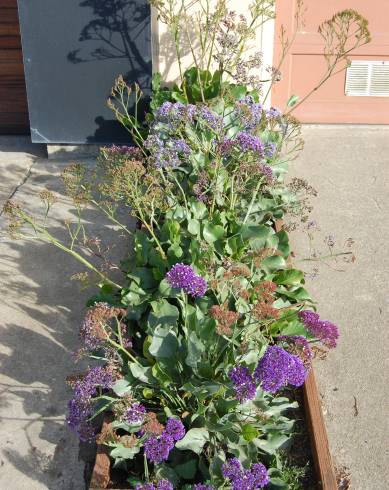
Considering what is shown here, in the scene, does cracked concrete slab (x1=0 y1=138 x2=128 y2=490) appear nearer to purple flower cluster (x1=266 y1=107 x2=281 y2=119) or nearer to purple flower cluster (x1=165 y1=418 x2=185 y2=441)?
purple flower cluster (x1=165 y1=418 x2=185 y2=441)

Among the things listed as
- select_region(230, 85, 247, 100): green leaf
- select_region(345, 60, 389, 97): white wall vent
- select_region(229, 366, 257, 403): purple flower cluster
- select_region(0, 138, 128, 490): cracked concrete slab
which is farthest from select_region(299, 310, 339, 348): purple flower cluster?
select_region(345, 60, 389, 97): white wall vent

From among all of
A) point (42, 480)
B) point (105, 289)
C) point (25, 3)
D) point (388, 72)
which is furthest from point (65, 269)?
point (388, 72)

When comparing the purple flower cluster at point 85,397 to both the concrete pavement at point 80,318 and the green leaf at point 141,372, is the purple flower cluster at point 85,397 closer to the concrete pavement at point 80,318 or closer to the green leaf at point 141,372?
the green leaf at point 141,372

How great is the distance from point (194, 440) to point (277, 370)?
0.48 metres

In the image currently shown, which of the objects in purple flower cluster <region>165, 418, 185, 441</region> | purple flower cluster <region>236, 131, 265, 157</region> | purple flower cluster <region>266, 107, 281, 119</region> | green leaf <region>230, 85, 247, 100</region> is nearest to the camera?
purple flower cluster <region>165, 418, 185, 441</region>

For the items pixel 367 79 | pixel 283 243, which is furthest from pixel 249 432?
pixel 367 79

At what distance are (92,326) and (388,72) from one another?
4.19 metres

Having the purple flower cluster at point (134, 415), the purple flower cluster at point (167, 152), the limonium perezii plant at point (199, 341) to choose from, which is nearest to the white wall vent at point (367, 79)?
the limonium perezii plant at point (199, 341)

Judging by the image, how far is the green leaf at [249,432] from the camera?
2453mm

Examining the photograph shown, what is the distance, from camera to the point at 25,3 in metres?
4.77

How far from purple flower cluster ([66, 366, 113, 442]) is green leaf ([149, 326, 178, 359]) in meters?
0.24

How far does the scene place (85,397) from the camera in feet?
7.93

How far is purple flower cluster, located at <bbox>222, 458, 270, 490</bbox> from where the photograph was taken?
221 cm

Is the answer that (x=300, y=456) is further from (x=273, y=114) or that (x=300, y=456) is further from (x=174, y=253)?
(x=273, y=114)
